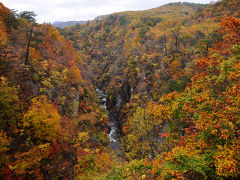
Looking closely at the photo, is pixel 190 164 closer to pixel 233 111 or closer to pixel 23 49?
pixel 233 111

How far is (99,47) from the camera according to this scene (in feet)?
309

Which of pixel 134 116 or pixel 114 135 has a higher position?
pixel 134 116

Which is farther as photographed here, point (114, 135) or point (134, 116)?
point (114, 135)

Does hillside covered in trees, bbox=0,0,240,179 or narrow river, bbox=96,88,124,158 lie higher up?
hillside covered in trees, bbox=0,0,240,179

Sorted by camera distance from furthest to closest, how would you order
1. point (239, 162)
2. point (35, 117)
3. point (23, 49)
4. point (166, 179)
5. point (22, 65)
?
point (23, 49), point (22, 65), point (35, 117), point (166, 179), point (239, 162)

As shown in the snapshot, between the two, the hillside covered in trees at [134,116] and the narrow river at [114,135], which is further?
the narrow river at [114,135]

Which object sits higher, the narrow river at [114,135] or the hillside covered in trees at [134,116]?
the hillside covered in trees at [134,116]

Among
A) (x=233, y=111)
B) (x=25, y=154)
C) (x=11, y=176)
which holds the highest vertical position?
(x=233, y=111)

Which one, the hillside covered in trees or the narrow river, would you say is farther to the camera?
the narrow river

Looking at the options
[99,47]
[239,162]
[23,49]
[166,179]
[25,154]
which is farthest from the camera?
[99,47]

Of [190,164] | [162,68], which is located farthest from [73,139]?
[162,68]

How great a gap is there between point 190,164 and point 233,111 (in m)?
3.36

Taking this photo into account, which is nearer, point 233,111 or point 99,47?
point 233,111

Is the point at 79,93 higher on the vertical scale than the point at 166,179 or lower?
lower
